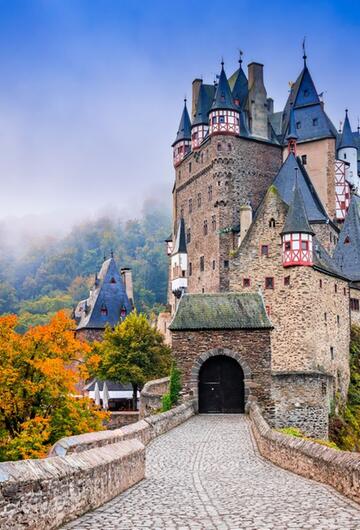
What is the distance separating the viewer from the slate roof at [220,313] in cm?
2981

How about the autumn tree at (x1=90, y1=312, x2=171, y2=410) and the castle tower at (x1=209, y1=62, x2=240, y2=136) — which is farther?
the castle tower at (x1=209, y1=62, x2=240, y2=136)

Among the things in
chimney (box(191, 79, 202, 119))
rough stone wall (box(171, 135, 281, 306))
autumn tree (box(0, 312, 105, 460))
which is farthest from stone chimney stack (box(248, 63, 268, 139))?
autumn tree (box(0, 312, 105, 460))

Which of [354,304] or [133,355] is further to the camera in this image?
[354,304]

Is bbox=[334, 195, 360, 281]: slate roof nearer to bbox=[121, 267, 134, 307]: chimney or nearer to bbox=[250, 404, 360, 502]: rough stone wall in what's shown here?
bbox=[121, 267, 134, 307]: chimney

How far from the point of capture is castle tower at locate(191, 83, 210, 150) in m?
64.4

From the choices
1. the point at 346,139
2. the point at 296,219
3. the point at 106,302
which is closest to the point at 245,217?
the point at 296,219

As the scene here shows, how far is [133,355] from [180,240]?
16806 millimetres

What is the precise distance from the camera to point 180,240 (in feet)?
211

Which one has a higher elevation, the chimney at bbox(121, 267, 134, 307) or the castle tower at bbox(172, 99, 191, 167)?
the castle tower at bbox(172, 99, 191, 167)

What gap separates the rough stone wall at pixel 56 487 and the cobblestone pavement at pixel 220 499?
0.20 meters

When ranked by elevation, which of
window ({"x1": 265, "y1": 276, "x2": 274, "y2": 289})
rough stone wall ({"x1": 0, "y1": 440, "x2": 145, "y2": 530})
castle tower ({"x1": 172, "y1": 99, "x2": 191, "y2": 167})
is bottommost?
rough stone wall ({"x1": 0, "y1": 440, "x2": 145, "y2": 530})

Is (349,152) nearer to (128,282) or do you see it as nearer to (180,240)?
(180,240)

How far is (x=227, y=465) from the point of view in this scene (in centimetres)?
1478

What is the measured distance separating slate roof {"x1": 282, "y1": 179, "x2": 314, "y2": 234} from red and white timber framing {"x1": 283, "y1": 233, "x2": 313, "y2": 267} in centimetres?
31
